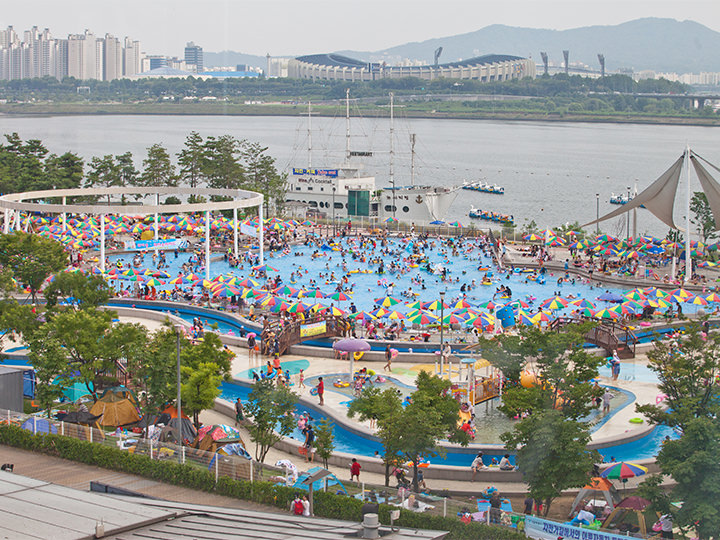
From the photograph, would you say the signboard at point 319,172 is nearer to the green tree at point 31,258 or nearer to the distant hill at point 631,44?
the distant hill at point 631,44

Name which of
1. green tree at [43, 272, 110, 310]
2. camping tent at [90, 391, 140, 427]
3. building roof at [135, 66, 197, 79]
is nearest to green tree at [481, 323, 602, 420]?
camping tent at [90, 391, 140, 427]

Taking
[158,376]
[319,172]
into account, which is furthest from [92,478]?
[319,172]

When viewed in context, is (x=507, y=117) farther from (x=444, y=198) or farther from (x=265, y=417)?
(x=265, y=417)

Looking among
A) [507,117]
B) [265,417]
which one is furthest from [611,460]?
[507,117]

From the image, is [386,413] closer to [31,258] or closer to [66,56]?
[31,258]

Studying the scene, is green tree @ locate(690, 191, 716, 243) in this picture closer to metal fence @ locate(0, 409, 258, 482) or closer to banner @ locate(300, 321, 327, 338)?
banner @ locate(300, 321, 327, 338)

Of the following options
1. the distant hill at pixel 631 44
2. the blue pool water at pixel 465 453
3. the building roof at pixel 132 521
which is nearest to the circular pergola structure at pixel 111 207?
the blue pool water at pixel 465 453
